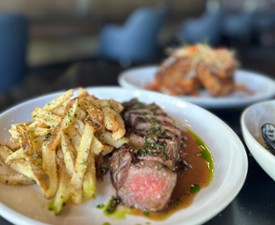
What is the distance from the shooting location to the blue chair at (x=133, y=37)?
669cm

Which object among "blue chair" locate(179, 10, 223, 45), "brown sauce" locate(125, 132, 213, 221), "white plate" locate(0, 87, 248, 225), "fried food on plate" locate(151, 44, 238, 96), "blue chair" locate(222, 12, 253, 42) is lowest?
"blue chair" locate(222, 12, 253, 42)

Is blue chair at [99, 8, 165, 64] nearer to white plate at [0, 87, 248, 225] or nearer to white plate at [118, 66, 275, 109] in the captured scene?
white plate at [118, 66, 275, 109]

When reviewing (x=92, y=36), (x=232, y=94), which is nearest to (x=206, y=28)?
(x=92, y=36)

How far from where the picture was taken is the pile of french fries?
1.18 metres

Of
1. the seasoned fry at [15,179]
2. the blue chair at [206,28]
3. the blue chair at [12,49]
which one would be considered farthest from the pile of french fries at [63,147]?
the blue chair at [206,28]

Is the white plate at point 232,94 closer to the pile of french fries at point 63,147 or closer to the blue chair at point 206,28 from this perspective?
the pile of french fries at point 63,147

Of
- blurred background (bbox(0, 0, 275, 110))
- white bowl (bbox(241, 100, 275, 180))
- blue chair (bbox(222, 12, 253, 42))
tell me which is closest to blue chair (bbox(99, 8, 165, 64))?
blurred background (bbox(0, 0, 275, 110))

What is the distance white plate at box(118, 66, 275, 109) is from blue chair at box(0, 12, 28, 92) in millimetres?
2125

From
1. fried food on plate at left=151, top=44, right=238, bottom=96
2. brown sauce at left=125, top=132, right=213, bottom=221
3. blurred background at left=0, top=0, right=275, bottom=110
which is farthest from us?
blurred background at left=0, top=0, right=275, bottom=110

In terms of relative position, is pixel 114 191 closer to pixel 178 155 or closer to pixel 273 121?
pixel 178 155

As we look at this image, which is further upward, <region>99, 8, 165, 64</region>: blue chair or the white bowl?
the white bowl

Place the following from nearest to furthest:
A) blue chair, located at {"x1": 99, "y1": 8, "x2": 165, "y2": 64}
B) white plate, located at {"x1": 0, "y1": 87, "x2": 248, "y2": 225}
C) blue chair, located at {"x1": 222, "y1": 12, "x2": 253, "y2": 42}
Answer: white plate, located at {"x1": 0, "y1": 87, "x2": 248, "y2": 225} → blue chair, located at {"x1": 99, "y1": 8, "x2": 165, "y2": 64} → blue chair, located at {"x1": 222, "y1": 12, "x2": 253, "y2": 42}

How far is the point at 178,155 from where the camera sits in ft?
4.80

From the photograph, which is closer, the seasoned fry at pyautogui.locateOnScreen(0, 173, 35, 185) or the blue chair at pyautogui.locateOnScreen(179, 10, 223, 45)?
the seasoned fry at pyautogui.locateOnScreen(0, 173, 35, 185)
